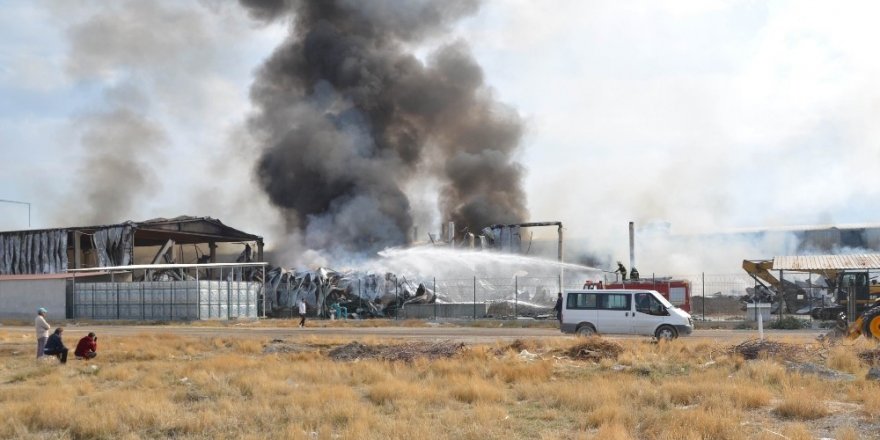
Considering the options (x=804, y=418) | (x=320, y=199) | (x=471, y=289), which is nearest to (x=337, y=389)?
(x=804, y=418)

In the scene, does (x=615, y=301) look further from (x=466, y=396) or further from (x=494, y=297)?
(x=494, y=297)

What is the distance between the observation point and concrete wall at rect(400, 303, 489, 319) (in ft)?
129

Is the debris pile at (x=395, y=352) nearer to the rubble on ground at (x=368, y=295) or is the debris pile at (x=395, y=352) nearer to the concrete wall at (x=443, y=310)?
the rubble on ground at (x=368, y=295)

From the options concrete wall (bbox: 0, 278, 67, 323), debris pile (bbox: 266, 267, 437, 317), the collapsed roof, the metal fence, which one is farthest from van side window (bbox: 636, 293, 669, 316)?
the collapsed roof

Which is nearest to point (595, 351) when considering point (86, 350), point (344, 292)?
point (86, 350)

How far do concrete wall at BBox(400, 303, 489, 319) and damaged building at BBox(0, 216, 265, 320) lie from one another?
8922 millimetres

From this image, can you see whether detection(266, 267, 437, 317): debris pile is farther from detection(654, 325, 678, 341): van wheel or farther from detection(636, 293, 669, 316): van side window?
detection(654, 325, 678, 341): van wheel

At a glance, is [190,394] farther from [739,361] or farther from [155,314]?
[155,314]

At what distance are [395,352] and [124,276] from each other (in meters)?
34.2

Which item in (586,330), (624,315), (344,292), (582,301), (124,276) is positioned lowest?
(586,330)

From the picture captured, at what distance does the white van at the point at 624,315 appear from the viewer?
75.9 feet

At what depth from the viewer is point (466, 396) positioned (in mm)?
13133

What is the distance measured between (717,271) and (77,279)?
132ft

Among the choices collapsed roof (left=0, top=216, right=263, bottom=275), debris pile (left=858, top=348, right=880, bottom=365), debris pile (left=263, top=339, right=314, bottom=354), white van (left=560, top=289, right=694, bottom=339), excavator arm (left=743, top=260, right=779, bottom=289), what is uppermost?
collapsed roof (left=0, top=216, right=263, bottom=275)
